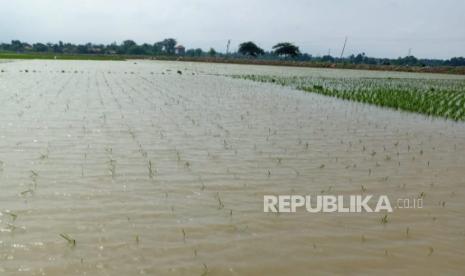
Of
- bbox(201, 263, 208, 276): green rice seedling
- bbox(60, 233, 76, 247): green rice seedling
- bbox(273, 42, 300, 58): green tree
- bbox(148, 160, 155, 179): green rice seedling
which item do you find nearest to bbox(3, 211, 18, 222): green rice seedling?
bbox(60, 233, 76, 247): green rice seedling

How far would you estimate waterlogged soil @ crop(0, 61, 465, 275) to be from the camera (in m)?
3.56

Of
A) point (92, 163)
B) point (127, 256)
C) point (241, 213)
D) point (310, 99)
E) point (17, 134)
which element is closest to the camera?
point (127, 256)

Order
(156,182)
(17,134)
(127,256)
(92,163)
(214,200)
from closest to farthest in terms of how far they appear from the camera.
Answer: (127,256)
(214,200)
(156,182)
(92,163)
(17,134)

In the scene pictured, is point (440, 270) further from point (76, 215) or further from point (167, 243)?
point (76, 215)

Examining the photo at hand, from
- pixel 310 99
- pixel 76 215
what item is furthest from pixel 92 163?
pixel 310 99

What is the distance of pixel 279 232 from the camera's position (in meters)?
4.14

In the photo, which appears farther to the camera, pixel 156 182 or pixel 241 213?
pixel 156 182

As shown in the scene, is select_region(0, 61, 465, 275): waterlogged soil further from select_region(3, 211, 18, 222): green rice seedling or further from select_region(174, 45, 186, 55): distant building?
select_region(174, 45, 186, 55): distant building

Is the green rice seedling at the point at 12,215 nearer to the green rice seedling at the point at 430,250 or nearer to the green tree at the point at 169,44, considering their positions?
the green rice seedling at the point at 430,250

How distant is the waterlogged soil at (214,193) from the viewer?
3559 millimetres

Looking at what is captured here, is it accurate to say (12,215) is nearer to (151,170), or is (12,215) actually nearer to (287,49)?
(151,170)

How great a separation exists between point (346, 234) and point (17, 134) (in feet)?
19.6

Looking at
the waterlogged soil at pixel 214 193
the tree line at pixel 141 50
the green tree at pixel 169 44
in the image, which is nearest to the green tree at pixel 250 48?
the tree line at pixel 141 50

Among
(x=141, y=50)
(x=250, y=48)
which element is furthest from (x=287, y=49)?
(x=141, y=50)
